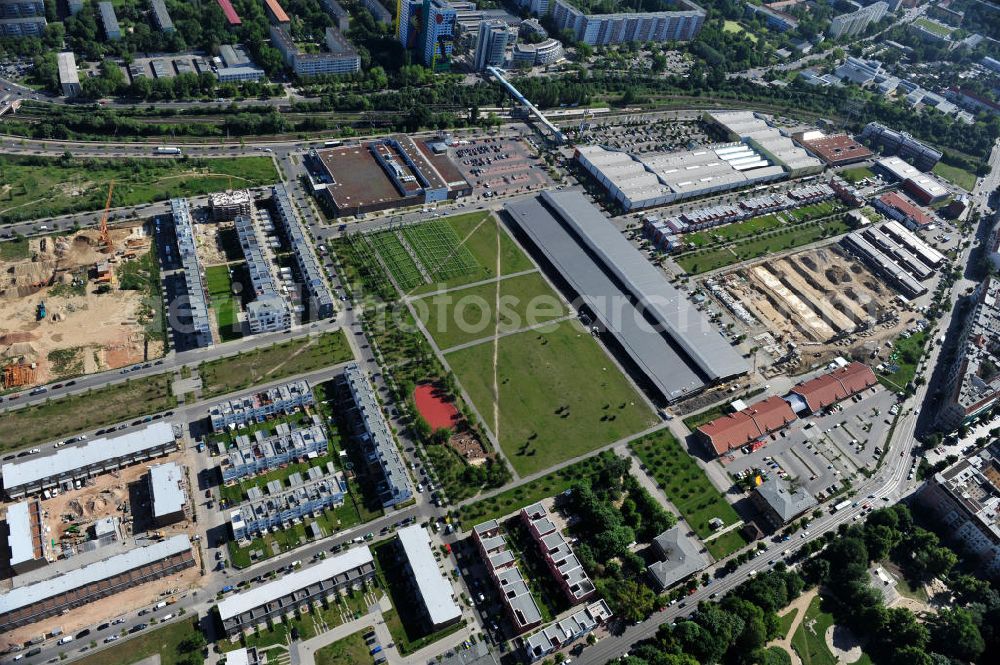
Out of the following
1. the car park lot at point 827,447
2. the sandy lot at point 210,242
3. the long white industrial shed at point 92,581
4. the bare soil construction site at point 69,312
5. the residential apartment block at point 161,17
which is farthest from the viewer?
the residential apartment block at point 161,17

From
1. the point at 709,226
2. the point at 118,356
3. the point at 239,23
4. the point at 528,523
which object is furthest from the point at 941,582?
the point at 239,23

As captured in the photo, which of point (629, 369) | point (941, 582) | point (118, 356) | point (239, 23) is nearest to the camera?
point (941, 582)

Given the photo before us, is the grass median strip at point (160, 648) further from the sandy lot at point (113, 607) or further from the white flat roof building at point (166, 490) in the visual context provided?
the white flat roof building at point (166, 490)

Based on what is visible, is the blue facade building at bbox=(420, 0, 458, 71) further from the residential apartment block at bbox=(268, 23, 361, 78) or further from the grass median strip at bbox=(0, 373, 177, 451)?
the grass median strip at bbox=(0, 373, 177, 451)

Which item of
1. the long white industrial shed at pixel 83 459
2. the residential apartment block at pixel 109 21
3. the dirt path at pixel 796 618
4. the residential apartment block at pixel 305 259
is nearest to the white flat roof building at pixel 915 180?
the dirt path at pixel 796 618

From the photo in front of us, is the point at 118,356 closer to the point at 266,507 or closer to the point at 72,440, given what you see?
the point at 72,440

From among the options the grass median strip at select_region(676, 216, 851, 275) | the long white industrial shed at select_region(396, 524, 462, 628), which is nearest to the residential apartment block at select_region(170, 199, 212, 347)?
the long white industrial shed at select_region(396, 524, 462, 628)
